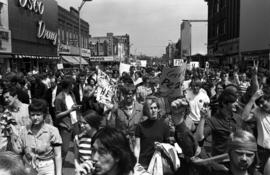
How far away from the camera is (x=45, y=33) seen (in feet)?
111

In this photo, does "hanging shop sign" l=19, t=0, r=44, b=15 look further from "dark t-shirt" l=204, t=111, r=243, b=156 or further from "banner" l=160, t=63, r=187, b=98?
"dark t-shirt" l=204, t=111, r=243, b=156

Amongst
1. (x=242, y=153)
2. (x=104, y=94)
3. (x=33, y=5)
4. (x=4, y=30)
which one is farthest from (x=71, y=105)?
(x=33, y=5)

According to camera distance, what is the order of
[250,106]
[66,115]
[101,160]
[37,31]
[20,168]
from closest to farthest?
[20,168], [101,160], [250,106], [66,115], [37,31]

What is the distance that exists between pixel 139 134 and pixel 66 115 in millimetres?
2526

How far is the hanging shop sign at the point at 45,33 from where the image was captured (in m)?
32.0

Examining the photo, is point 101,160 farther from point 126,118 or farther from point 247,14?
point 247,14

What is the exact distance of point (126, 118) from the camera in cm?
530

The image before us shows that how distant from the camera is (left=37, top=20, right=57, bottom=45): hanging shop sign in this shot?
32.0m

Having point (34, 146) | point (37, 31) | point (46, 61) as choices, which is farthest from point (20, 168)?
point (46, 61)

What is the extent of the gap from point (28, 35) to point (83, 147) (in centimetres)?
2752

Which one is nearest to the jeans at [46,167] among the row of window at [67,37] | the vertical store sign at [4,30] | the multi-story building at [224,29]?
the vertical store sign at [4,30]

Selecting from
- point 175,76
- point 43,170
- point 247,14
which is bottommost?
point 43,170

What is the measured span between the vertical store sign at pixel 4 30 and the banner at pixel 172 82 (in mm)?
19389

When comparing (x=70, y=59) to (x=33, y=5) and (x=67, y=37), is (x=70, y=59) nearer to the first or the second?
(x=67, y=37)
